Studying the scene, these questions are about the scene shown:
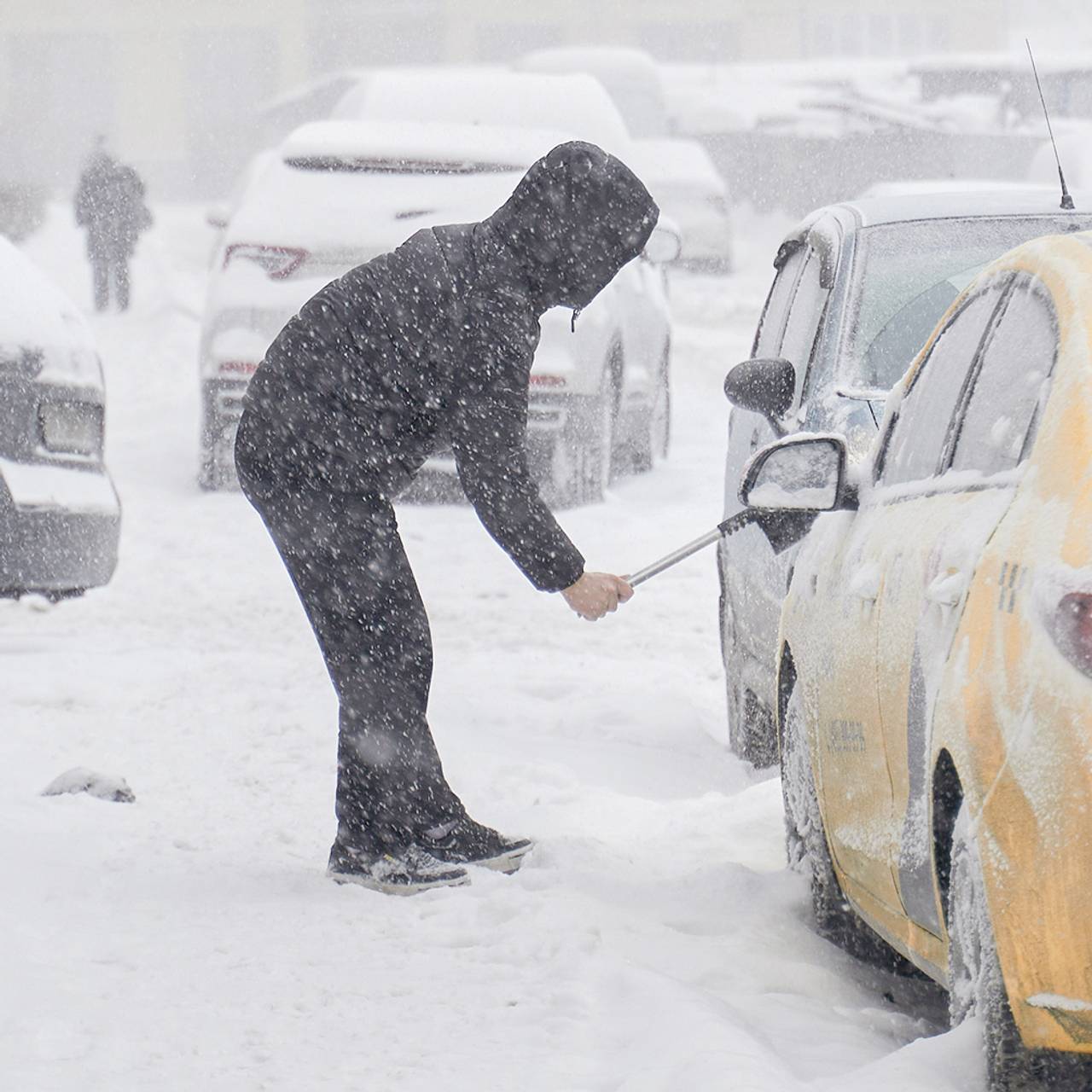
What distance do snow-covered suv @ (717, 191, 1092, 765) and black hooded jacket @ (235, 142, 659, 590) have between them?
118cm

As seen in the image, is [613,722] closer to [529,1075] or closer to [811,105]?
[529,1075]

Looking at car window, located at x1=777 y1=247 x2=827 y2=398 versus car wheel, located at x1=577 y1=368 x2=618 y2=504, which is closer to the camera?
car window, located at x1=777 y1=247 x2=827 y2=398

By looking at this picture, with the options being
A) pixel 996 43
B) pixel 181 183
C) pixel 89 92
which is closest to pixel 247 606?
pixel 181 183

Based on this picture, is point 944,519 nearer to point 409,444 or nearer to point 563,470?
point 409,444

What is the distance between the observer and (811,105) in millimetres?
28484

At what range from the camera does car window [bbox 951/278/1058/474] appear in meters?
3.24

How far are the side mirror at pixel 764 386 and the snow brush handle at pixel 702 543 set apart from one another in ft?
3.51

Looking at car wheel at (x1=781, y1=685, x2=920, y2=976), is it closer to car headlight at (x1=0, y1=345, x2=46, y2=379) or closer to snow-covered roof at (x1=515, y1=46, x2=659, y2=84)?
car headlight at (x1=0, y1=345, x2=46, y2=379)

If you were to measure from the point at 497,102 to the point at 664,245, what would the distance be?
10.7 ft

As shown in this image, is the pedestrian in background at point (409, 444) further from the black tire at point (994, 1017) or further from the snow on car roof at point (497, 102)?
the snow on car roof at point (497, 102)

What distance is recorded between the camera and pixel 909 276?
A: 19.5 ft

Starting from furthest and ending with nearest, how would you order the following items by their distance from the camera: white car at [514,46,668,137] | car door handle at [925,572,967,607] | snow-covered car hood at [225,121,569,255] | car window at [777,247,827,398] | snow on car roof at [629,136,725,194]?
white car at [514,46,668,137]
snow on car roof at [629,136,725,194]
snow-covered car hood at [225,121,569,255]
car window at [777,247,827,398]
car door handle at [925,572,967,607]

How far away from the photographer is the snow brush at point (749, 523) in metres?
4.53

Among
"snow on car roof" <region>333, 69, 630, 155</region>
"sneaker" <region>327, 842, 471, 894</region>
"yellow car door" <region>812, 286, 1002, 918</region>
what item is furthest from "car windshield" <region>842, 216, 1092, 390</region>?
"snow on car roof" <region>333, 69, 630, 155</region>
